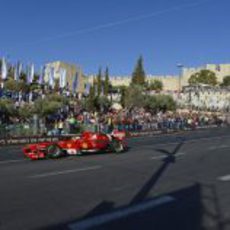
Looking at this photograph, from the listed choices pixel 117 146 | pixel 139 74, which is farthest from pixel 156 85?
pixel 117 146

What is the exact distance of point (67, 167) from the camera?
671 inches

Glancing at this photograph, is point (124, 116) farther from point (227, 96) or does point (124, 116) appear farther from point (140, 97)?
point (227, 96)

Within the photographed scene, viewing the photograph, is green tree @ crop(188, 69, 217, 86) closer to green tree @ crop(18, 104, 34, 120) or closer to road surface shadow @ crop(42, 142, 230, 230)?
green tree @ crop(18, 104, 34, 120)

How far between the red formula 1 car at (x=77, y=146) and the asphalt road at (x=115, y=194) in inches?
41.4

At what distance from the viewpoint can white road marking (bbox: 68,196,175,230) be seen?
9.02 metres

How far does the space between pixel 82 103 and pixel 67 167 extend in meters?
30.2

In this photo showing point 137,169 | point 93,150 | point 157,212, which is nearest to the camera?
point 157,212

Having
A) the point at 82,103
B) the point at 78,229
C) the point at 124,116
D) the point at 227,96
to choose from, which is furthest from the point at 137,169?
the point at 227,96

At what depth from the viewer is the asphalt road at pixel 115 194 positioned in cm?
939

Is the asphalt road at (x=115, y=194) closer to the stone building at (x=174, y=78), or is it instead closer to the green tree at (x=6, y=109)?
the green tree at (x=6, y=109)

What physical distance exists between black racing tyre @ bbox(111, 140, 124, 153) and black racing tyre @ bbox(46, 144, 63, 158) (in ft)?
9.79

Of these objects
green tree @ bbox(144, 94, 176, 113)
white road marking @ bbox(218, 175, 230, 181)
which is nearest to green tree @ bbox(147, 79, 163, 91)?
green tree @ bbox(144, 94, 176, 113)

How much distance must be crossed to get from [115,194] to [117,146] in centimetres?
1108

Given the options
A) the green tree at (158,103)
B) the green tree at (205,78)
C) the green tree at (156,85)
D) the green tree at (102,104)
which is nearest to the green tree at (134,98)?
the green tree at (158,103)
